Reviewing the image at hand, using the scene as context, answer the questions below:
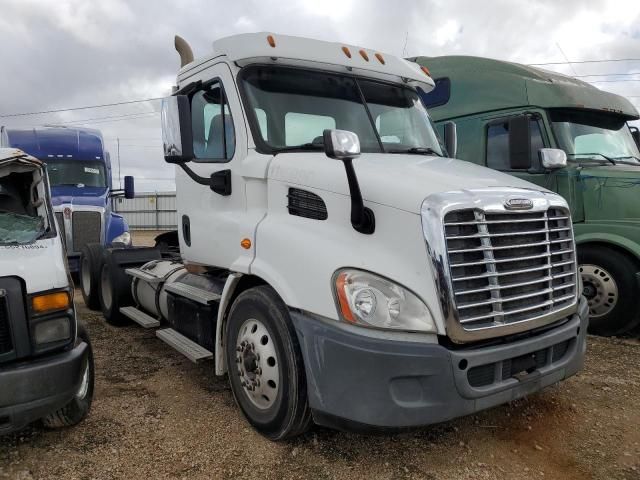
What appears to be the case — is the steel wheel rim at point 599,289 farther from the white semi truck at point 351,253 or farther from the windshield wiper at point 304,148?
the windshield wiper at point 304,148

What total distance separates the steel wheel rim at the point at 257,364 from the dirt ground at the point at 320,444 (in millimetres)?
292

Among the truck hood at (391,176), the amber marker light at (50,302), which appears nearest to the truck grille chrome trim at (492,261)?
the truck hood at (391,176)

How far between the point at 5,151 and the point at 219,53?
1684 millimetres

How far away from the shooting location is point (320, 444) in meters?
3.29

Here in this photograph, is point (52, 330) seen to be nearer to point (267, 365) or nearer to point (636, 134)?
point (267, 365)

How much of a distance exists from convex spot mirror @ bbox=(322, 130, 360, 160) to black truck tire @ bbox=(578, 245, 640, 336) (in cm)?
431

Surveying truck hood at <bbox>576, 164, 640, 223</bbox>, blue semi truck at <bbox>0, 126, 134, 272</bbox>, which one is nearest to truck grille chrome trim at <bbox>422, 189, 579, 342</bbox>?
truck hood at <bbox>576, 164, 640, 223</bbox>

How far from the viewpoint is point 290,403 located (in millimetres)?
3062

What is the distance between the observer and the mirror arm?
2842 mm

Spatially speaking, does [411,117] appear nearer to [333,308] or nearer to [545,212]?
[545,212]

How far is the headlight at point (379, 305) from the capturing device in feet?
8.89

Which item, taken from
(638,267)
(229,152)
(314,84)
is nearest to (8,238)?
(229,152)

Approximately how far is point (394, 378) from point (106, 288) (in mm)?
5183

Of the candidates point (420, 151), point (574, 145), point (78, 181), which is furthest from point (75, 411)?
point (78, 181)
